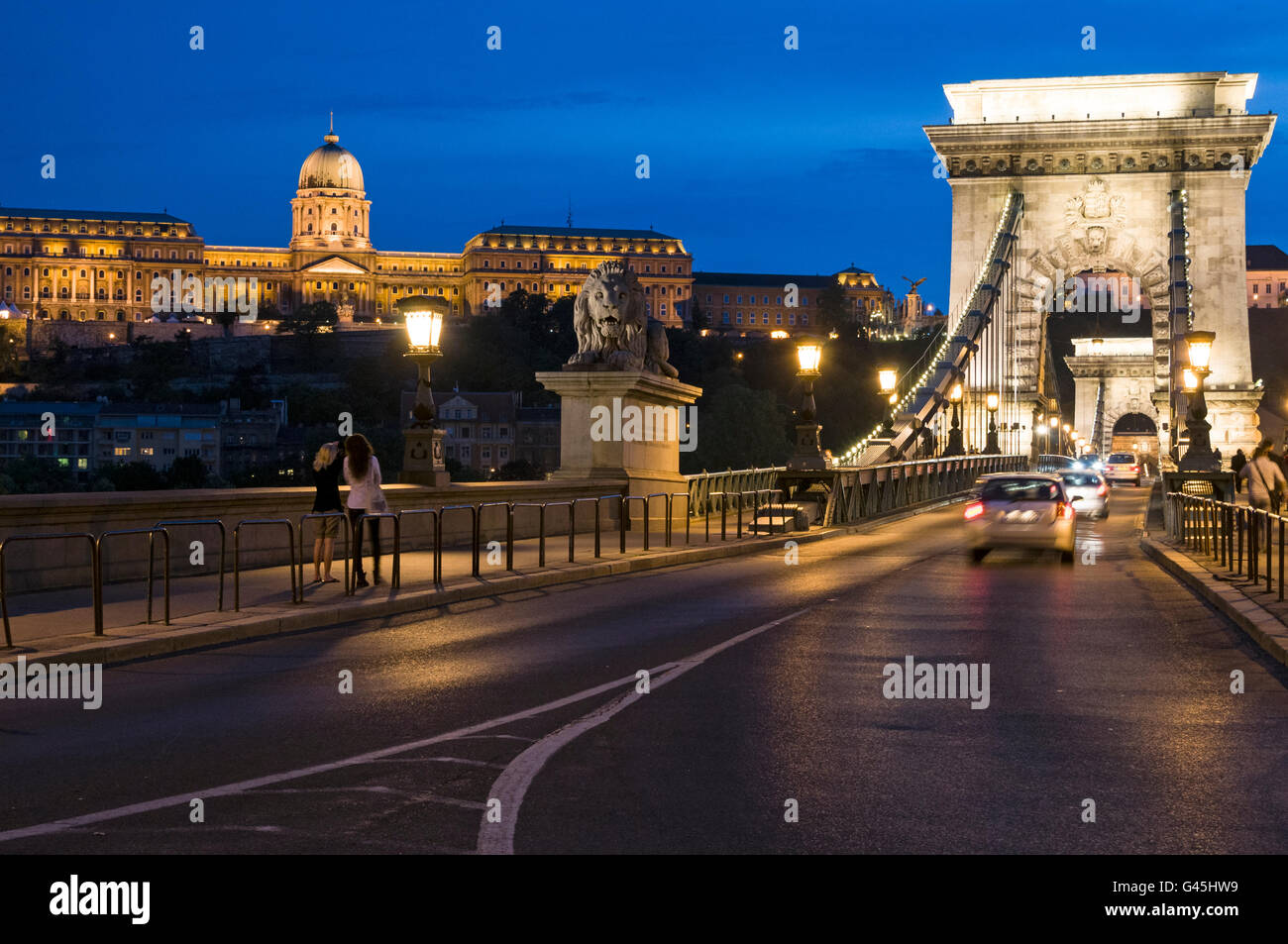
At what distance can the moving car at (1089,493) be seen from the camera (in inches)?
1464

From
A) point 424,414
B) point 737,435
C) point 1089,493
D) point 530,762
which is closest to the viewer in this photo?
point 530,762

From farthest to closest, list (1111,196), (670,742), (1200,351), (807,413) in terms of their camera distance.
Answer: (1111,196), (807,413), (1200,351), (670,742)

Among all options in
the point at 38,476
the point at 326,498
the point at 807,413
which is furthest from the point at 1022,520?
the point at 38,476

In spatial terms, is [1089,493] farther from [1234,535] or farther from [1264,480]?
[1234,535]

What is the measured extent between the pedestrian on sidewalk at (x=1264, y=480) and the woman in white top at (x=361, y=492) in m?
12.4

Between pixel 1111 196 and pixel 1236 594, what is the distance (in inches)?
2362

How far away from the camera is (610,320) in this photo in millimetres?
26172

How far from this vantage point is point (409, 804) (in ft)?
23.2

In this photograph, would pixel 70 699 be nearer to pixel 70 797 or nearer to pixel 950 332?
pixel 70 797

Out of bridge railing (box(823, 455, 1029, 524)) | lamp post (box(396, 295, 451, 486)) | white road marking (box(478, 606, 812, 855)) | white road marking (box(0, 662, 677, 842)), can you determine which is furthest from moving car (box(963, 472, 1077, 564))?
white road marking (box(0, 662, 677, 842))

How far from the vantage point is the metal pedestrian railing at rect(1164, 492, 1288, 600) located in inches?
619

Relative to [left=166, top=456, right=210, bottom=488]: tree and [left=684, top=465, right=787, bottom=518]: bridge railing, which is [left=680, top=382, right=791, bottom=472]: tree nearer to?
[left=166, top=456, right=210, bottom=488]: tree

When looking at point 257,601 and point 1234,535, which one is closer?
point 257,601

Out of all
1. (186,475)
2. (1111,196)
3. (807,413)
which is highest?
(1111,196)
